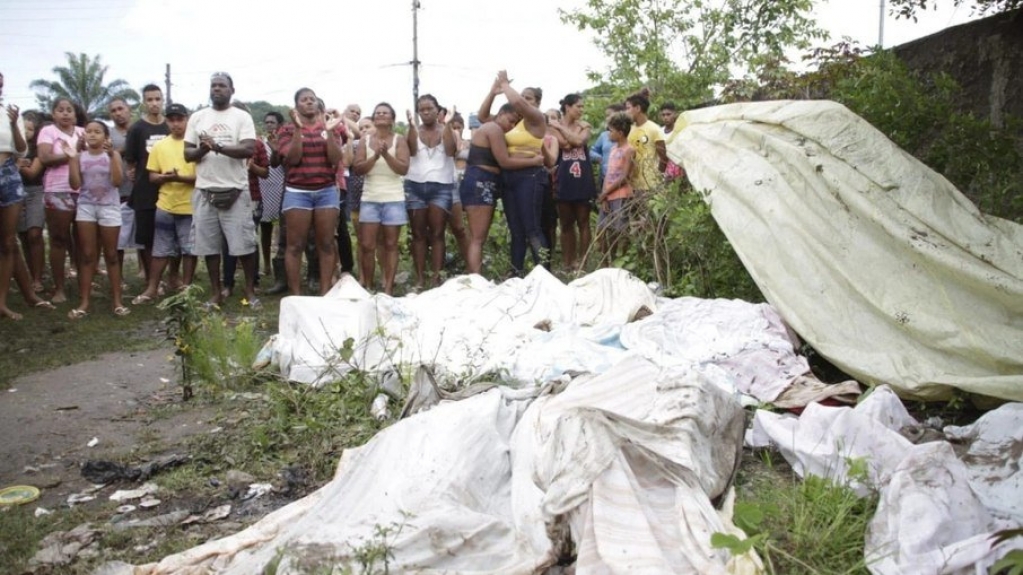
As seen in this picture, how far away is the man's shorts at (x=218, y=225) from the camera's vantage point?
7.46 meters

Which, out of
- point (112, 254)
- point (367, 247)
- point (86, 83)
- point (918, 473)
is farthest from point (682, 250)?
point (86, 83)

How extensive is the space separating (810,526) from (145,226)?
6.95 metres

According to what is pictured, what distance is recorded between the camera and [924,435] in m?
3.62

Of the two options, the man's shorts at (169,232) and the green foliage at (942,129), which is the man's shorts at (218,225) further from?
the green foliage at (942,129)

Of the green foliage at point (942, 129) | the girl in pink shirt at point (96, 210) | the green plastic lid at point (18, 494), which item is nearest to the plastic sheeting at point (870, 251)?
the green foliage at point (942, 129)

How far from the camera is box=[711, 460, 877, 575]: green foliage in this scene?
9.14ft

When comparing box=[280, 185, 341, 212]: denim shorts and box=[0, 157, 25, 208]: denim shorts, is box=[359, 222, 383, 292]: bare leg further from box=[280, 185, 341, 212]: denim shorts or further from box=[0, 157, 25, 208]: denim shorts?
box=[0, 157, 25, 208]: denim shorts

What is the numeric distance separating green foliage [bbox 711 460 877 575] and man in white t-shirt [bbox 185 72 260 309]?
543 cm

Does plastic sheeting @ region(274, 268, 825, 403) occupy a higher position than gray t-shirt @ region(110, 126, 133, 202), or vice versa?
gray t-shirt @ region(110, 126, 133, 202)

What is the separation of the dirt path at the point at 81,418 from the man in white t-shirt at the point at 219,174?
1.70m

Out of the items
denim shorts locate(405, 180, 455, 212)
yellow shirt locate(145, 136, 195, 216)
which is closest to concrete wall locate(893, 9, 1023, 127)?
denim shorts locate(405, 180, 455, 212)

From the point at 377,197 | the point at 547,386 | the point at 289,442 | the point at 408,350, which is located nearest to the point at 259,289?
the point at 377,197

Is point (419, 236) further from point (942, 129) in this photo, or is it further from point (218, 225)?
point (942, 129)

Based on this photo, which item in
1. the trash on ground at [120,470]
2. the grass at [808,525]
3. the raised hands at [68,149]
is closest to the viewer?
the grass at [808,525]
